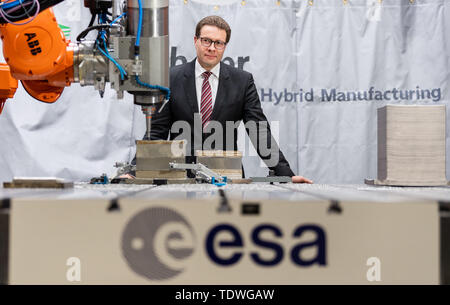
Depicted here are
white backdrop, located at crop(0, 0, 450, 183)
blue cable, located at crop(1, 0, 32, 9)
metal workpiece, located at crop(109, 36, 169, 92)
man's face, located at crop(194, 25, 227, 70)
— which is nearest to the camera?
blue cable, located at crop(1, 0, 32, 9)

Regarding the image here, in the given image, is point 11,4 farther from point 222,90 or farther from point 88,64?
point 222,90

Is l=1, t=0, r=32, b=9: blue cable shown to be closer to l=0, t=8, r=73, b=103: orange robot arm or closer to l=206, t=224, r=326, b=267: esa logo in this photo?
l=0, t=8, r=73, b=103: orange robot arm

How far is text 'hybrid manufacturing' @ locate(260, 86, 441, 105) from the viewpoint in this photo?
321 centimetres

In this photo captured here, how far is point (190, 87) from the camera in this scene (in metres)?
2.78

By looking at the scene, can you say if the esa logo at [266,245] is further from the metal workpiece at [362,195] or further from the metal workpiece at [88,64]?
the metal workpiece at [88,64]

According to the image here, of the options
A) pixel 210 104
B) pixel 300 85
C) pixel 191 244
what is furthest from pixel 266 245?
pixel 300 85

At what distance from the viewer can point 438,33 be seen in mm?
3186

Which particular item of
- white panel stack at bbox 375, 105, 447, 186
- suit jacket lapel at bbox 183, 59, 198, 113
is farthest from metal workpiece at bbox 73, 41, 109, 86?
suit jacket lapel at bbox 183, 59, 198, 113

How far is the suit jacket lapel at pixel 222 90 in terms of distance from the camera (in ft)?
9.00

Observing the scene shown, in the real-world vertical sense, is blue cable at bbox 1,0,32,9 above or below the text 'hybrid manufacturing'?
above

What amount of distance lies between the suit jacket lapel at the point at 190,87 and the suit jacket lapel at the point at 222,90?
0.39 ft

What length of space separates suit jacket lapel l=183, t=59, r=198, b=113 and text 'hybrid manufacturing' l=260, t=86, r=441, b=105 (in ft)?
2.10

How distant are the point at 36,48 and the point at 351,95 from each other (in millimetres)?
2369
